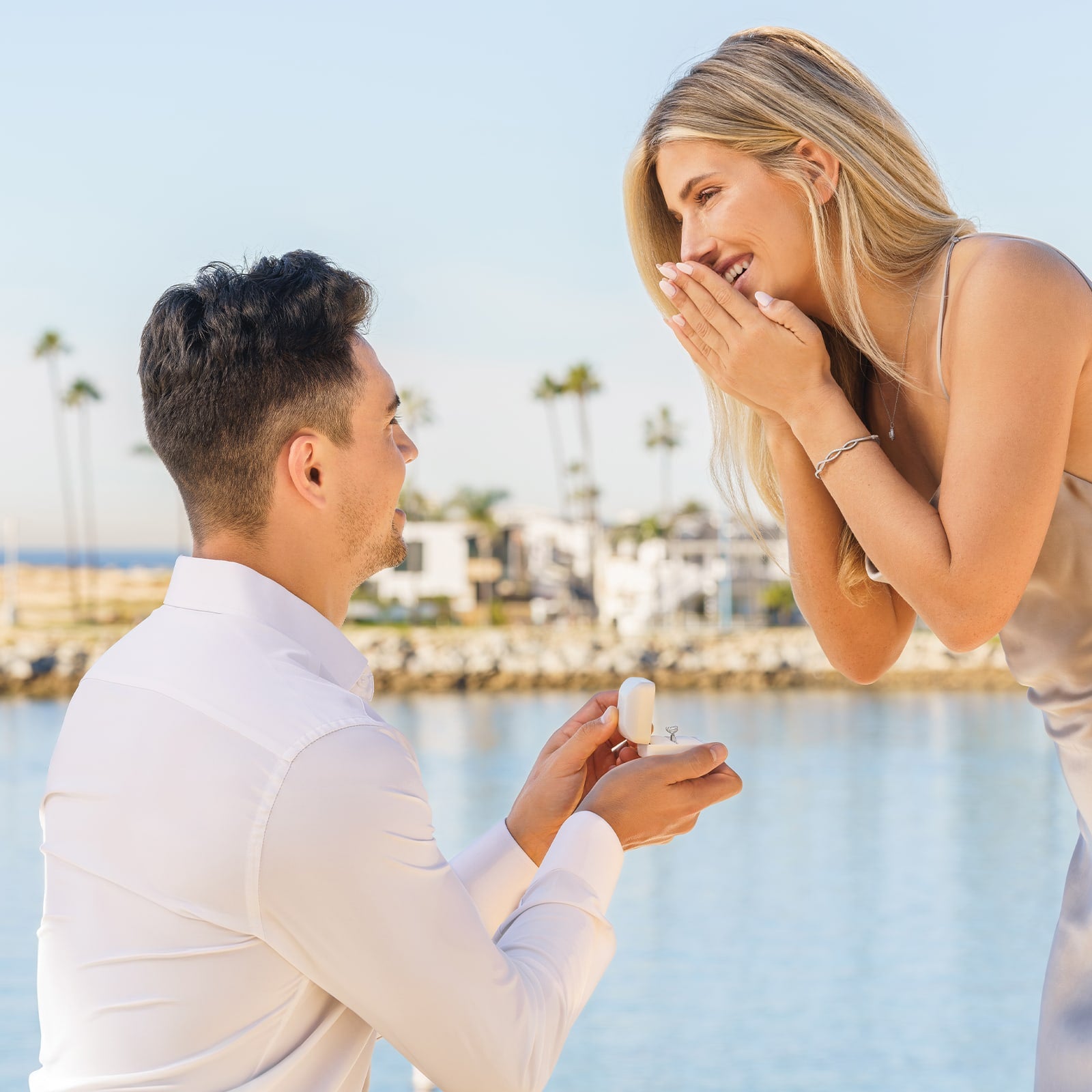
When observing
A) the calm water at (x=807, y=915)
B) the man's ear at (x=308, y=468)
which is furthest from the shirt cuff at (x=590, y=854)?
the calm water at (x=807, y=915)

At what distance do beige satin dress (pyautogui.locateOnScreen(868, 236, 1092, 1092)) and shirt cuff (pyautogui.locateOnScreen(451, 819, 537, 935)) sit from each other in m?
0.76

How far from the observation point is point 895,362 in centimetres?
196

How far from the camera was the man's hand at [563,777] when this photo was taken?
202 centimetres

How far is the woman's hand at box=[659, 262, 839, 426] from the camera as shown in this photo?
191 centimetres

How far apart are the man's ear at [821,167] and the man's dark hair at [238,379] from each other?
0.70 m

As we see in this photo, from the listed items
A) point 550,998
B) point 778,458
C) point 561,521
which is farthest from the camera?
point 561,521

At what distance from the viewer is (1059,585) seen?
1.88 m

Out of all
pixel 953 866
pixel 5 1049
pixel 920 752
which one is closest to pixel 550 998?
pixel 5 1049

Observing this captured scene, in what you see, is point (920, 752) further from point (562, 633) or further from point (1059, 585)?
point (1059, 585)

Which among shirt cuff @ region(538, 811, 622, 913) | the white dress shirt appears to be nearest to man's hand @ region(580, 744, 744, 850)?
shirt cuff @ region(538, 811, 622, 913)

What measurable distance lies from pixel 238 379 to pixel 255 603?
286 mm

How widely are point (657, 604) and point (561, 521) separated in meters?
7.76

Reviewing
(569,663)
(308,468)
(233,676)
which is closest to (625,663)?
(569,663)

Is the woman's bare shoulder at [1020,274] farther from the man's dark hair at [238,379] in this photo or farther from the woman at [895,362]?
the man's dark hair at [238,379]
